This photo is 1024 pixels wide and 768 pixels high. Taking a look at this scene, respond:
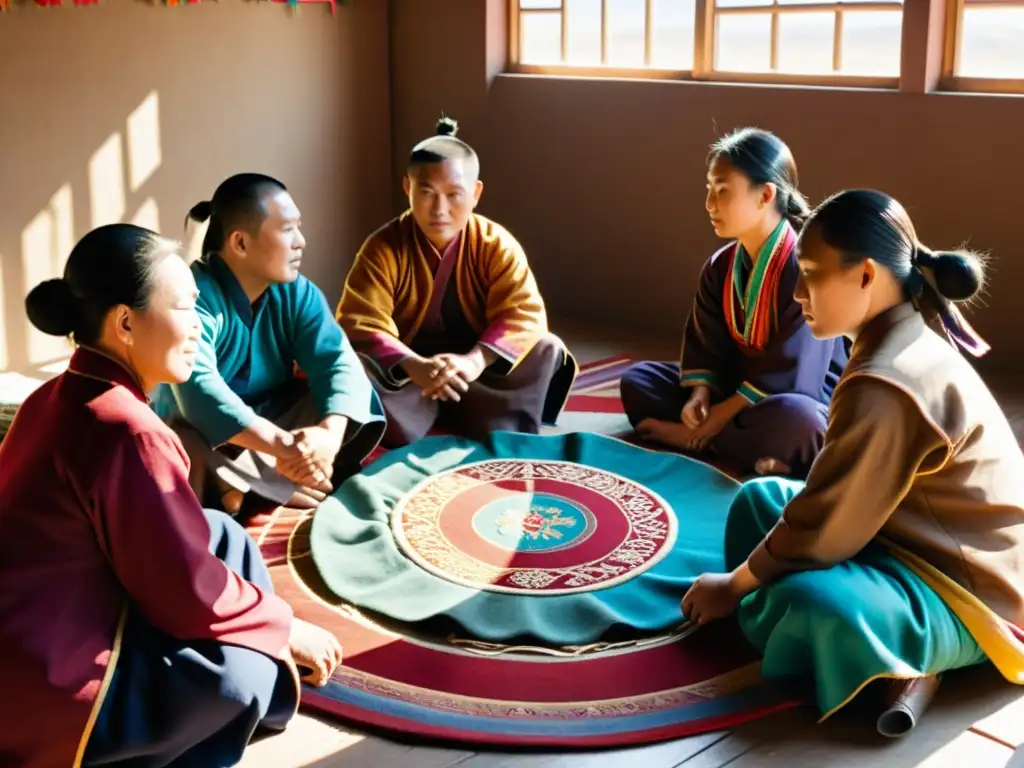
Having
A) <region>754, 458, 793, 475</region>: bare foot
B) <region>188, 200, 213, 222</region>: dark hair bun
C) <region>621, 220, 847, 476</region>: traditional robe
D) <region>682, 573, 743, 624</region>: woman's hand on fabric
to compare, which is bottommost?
<region>754, 458, 793, 475</region>: bare foot

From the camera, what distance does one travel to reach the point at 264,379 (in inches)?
135

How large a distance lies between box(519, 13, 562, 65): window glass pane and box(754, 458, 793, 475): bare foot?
287cm

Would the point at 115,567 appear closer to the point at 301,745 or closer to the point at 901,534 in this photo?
the point at 301,745

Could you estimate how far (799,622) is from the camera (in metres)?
2.26

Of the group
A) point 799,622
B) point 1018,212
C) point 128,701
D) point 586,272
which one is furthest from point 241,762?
point 586,272

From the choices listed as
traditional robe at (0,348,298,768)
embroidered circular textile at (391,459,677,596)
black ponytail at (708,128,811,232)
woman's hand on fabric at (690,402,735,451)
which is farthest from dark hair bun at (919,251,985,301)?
woman's hand on fabric at (690,402,735,451)

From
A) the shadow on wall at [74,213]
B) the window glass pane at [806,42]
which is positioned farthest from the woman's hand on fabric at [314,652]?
the window glass pane at [806,42]

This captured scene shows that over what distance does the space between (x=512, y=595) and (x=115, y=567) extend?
1.03 metres

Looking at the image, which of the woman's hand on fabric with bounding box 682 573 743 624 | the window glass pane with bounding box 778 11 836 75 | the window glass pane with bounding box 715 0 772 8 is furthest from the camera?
the window glass pane with bounding box 715 0 772 8

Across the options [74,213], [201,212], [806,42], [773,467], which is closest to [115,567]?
[201,212]

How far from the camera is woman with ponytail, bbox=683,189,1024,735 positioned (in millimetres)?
2193

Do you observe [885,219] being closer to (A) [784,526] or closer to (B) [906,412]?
(B) [906,412]

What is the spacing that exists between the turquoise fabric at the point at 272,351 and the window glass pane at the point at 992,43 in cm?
258

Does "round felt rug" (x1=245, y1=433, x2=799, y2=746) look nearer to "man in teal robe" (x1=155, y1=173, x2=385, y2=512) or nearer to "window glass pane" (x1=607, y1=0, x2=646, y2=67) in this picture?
"man in teal robe" (x1=155, y1=173, x2=385, y2=512)
